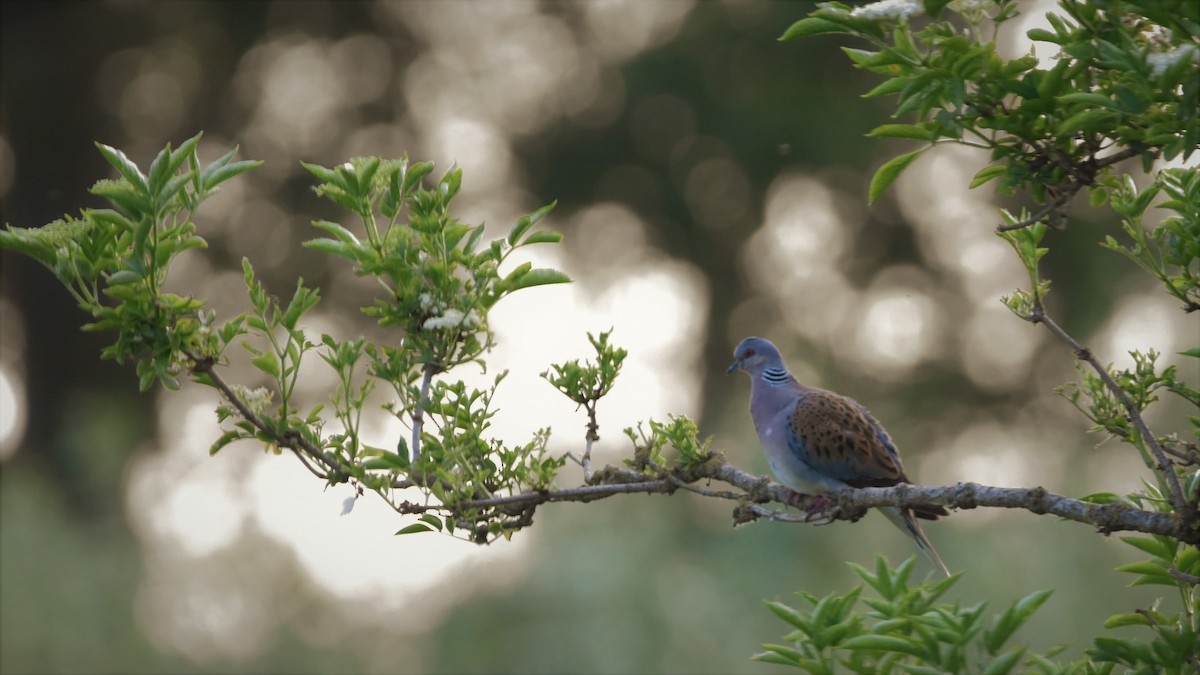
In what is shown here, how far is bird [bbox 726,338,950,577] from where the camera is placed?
2.97 metres

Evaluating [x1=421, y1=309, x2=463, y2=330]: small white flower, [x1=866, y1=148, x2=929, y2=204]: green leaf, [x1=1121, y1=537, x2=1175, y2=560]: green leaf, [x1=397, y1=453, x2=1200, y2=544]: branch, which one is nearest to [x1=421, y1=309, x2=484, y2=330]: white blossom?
[x1=421, y1=309, x2=463, y2=330]: small white flower

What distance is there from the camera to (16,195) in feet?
25.6

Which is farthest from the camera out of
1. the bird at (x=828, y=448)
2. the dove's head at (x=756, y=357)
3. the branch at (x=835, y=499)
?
the dove's head at (x=756, y=357)

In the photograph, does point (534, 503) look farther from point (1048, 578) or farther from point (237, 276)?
point (237, 276)

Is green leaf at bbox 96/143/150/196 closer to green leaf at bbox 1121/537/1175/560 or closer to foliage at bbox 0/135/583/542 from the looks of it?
foliage at bbox 0/135/583/542

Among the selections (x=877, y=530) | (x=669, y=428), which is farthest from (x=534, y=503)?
(x=877, y=530)

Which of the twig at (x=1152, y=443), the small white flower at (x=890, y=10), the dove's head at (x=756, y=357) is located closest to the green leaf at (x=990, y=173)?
the twig at (x=1152, y=443)

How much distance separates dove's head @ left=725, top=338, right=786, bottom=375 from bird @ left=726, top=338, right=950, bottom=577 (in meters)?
0.17

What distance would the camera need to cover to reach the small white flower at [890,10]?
140 centimetres

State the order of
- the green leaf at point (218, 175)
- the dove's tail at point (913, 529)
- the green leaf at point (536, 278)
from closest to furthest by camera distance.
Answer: the green leaf at point (218, 175) < the green leaf at point (536, 278) < the dove's tail at point (913, 529)

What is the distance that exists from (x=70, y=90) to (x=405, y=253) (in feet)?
24.3

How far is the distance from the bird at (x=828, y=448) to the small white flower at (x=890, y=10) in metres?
1.62

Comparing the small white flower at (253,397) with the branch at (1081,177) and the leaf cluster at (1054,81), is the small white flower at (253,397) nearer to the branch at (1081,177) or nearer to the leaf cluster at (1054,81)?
the leaf cluster at (1054,81)

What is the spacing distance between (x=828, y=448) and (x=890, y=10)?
1730mm
